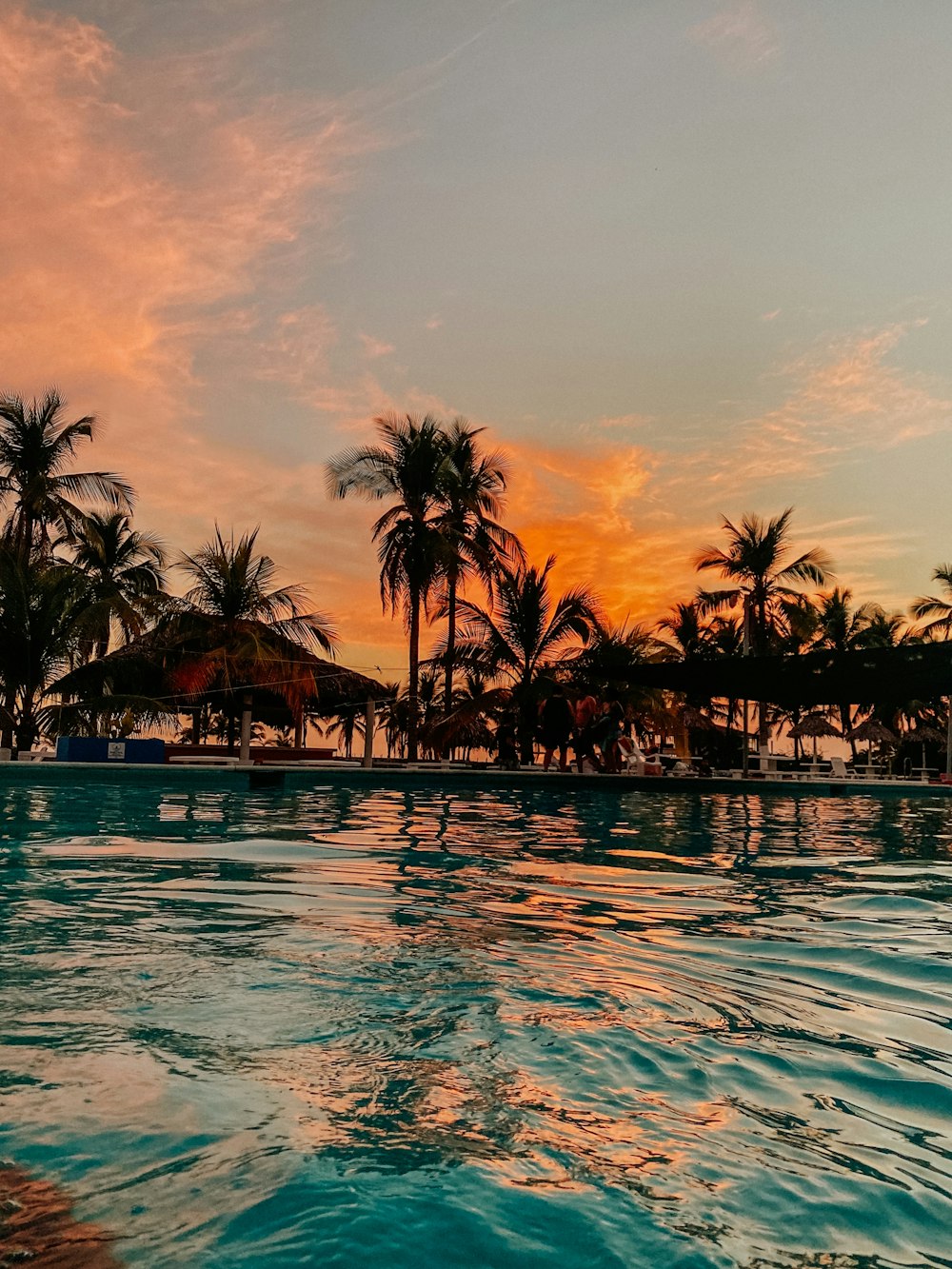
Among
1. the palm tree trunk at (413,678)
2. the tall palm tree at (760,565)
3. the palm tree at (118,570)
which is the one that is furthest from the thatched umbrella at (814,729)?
the palm tree at (118,570)

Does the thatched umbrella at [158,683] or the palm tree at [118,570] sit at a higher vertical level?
the palm tree at [118,570]

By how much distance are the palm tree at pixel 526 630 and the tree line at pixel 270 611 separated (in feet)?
0.14

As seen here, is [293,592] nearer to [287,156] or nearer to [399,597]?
[399,597]

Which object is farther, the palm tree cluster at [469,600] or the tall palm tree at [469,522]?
the tall palm tree at [469,522]

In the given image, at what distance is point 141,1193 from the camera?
6.50 ft

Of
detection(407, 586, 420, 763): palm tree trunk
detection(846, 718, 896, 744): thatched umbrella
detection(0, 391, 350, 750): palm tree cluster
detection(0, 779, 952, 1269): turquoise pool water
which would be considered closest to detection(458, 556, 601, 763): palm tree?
detection(407, 586, 420, 763): palm tree trunk

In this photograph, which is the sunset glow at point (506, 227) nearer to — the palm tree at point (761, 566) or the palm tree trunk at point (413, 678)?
the palm tree trunk at point (413, 678)

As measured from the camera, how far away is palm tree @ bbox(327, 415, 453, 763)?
23.5 m

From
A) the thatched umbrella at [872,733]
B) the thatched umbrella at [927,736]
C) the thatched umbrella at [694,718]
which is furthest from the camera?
the thatched umbrella at [872,733]

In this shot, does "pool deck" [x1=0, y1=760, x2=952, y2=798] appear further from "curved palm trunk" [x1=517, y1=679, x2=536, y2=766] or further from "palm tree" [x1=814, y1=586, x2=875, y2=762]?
A: "palm tree" [x1=814, y1=586, x2=875, y2=762]

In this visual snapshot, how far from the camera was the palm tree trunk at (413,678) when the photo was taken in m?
22.9

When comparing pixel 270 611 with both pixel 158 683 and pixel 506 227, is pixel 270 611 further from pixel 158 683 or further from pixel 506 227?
pixel 506 227

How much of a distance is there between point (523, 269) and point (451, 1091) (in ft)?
42.7

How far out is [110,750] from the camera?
49.8ft
